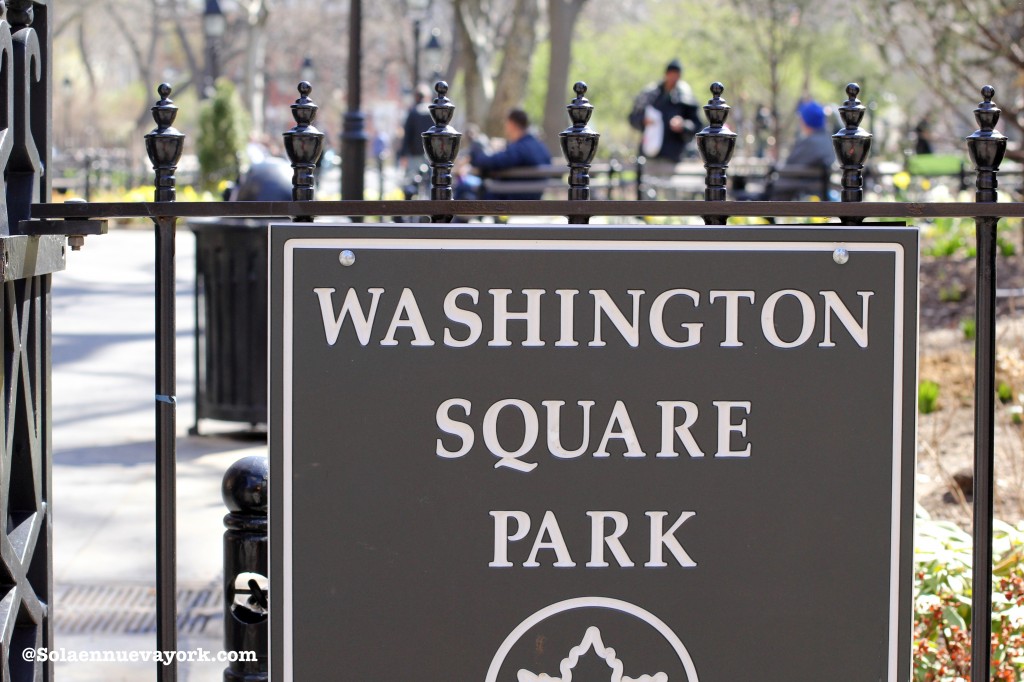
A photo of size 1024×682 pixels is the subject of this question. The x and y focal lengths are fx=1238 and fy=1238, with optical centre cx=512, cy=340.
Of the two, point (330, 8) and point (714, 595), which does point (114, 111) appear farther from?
point (714, 595)

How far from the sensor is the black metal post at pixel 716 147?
2350 millimetres

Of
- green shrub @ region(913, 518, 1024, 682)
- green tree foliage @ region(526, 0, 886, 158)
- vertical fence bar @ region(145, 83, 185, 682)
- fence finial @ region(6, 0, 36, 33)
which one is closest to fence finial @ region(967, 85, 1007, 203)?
green shrub @ region(913, 518, 1024, 682)

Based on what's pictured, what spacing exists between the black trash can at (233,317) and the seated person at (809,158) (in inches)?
262

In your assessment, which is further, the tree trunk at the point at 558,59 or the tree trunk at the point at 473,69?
the tree trunk at the point at 473,69

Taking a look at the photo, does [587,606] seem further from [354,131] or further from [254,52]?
[254,52]

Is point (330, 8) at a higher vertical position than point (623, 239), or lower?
higher

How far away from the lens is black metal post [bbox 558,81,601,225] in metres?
2.36

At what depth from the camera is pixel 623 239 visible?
6.97 feet

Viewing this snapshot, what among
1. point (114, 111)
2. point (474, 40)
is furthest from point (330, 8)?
point (474, 40)

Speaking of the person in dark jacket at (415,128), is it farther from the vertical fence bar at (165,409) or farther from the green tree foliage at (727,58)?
the vertical fence bar at (165,409)

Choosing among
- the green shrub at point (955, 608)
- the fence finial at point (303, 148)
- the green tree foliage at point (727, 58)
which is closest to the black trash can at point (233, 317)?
the green shrub at point (955, 608)

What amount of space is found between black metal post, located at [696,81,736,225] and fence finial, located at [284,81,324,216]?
735 mm

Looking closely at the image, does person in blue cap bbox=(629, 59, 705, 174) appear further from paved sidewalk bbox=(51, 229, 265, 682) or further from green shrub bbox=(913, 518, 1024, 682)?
green shrub bbox=(913, 518, 1024, 682)

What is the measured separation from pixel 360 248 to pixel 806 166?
10.5 meters
